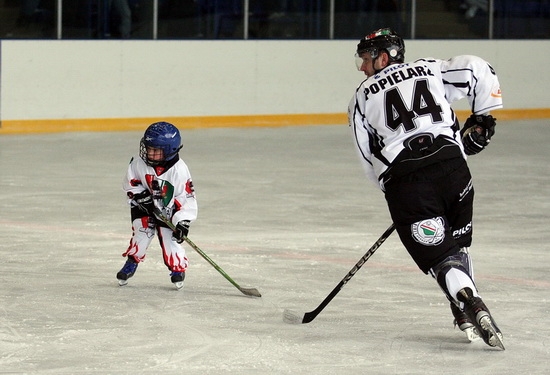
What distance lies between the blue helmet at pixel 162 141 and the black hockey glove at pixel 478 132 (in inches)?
49.8

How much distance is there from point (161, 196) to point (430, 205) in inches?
55.1

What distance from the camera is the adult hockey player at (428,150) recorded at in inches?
174

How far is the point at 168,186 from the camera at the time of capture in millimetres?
5352

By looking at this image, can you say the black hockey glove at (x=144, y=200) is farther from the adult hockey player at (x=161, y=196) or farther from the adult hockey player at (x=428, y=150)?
the adult hockey player at (x=428, y=150)

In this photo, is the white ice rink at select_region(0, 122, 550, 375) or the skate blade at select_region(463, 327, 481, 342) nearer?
the white ice rink at select_region(0, 122, 550, 375)

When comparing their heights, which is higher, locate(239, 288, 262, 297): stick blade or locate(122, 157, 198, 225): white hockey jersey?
locate(122, 157, 198, 225): white hockey jersey

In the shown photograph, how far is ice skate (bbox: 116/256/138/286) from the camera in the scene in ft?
18.1

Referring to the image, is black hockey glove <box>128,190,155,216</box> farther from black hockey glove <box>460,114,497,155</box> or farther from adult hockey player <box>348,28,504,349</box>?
black hockey glove <box>460,114,497,155</box>

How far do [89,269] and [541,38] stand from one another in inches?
405

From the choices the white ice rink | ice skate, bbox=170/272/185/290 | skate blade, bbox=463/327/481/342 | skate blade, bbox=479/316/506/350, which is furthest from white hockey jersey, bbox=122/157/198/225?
skate blade, bbox=479/316/506/350

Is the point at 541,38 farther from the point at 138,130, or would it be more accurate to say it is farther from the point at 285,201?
the point at 285,201

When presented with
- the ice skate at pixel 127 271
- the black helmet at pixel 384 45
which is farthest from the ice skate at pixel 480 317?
the ice skate at pixel 127 271

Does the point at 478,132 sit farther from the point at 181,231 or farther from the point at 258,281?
the point at 258,281

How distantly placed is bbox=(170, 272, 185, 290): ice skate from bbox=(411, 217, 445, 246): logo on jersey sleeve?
139cm
